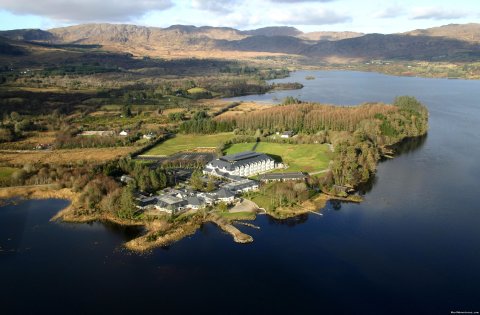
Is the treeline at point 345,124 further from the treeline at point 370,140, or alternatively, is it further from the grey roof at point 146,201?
the grey roof at point 146,201

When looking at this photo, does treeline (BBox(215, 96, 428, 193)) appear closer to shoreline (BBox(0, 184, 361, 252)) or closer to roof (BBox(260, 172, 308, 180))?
roof (BBox(260, 172, 308, 180))

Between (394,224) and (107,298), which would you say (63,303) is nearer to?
(107,298)

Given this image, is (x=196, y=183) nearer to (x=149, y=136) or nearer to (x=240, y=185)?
(x=240, y=185)

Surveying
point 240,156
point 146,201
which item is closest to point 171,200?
point 146,201

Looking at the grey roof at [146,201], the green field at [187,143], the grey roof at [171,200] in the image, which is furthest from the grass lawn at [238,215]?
the green field at [187,143]

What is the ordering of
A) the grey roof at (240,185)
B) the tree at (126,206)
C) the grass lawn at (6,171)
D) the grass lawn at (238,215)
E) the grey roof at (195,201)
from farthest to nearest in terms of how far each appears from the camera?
the grass lawn at (6,171), the grey roof at (240,185), the grey roof at (195,201), the tree at (126,206), the grass lawn at (238,215)

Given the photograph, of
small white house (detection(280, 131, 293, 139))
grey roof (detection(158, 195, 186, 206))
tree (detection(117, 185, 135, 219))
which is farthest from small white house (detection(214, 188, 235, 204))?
small white house (detection(280, 131, 293, 139))

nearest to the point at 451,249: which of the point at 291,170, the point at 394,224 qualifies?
the point at 394,224
